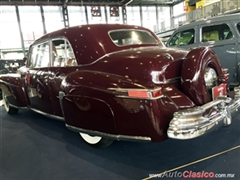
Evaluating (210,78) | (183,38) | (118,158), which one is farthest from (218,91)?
(183,38)

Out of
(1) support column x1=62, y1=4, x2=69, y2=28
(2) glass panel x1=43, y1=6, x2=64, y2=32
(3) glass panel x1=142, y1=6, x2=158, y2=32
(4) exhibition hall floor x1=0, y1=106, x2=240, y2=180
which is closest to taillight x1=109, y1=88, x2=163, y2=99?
(4) exhibition hall floor x1=0, y1=106, x2=240, y2=180

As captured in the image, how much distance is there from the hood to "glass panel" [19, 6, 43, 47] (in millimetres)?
19645

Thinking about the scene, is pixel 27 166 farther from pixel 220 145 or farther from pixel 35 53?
pixel 220 145

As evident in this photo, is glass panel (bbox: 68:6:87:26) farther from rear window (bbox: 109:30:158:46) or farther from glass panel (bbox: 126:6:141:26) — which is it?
rear window (bbox: 109:30:158:46)

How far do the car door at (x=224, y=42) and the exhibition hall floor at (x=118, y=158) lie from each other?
6.22 ft

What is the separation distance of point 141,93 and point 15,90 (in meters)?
2.97

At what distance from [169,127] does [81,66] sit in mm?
1305

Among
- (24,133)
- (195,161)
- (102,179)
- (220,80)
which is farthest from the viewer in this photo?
(24,133)

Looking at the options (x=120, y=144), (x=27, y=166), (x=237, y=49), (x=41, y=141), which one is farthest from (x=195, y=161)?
(x=237, y=49)

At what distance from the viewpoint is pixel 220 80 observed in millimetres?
2285

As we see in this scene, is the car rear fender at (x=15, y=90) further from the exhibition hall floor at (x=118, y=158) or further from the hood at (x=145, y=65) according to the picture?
the hood at (x=145, y=65)

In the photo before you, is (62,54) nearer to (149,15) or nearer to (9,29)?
(9,29)

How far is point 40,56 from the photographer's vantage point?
11.0ft

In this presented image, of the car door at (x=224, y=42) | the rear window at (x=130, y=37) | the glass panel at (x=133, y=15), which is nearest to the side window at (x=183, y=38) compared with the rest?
the car door at (x=224, y=42)
